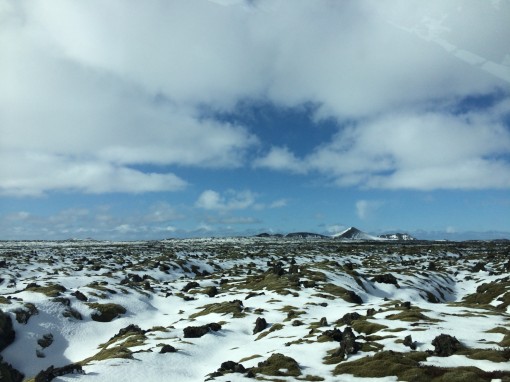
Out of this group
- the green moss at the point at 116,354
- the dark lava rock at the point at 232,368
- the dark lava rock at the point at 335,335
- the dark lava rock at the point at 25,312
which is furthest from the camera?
the dark lava rock at the point at 25,312

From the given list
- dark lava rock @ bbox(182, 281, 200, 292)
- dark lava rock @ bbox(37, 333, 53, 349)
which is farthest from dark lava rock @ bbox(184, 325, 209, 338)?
dark lava rock @ bbox(182, 281, 200, 292)

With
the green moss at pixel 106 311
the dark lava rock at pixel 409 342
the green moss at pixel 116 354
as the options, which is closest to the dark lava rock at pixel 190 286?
the green moss at pixel 106 311

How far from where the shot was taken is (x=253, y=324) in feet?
114

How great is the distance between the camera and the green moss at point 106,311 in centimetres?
4028

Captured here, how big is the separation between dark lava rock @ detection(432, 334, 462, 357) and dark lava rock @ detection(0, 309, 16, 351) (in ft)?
104

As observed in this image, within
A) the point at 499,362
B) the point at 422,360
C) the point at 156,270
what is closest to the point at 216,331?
the point at 422,360

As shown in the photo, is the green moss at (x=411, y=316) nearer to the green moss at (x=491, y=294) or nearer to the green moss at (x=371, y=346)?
the green moss at (x=371, y=346)

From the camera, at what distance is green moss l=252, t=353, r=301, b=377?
67.5 ft

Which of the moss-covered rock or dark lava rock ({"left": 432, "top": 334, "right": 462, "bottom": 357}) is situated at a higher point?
dark lava rock ({"left": 432, "top": 334, "right": 462, "bottom": 357})

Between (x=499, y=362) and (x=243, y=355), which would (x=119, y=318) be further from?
(x=499, y=362)

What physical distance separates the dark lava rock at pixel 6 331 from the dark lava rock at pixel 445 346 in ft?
104

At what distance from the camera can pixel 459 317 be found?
30203mm

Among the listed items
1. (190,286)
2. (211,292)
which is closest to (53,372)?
(211,292)

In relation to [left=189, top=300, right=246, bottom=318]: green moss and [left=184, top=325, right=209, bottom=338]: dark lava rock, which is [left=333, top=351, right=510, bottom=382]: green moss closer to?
[left=184, top=325, right=209, bottom=338]: dark lava rock
